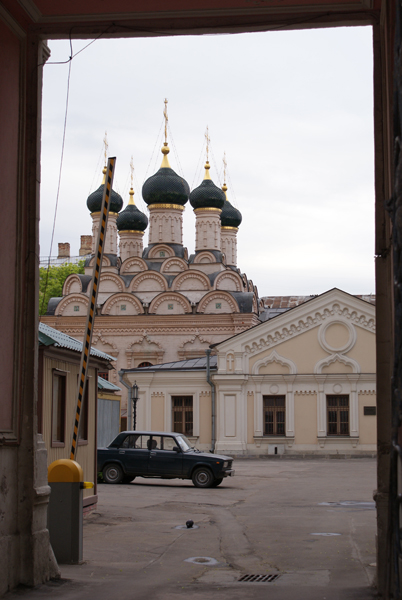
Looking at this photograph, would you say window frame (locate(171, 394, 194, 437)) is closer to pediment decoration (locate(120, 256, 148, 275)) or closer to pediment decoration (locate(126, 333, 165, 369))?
pediment decoration (locate(126, 333, 165, 369))

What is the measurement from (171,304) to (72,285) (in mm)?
7720

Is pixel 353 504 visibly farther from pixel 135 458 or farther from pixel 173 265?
pixel 173 265

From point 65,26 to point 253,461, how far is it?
26.3 meters

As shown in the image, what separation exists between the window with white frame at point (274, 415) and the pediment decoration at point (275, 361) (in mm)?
1210

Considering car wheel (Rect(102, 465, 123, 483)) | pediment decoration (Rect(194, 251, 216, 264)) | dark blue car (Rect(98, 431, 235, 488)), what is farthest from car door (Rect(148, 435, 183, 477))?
pediment decoration (Rect(194, 251, 216, 264))

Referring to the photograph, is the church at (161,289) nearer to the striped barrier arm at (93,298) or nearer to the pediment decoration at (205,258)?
the pediment decoration at (205,258)

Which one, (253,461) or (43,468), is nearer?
(43,468)

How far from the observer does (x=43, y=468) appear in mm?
7355

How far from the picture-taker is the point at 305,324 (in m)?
33.8

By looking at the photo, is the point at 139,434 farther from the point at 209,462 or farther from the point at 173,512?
the point at 173,512

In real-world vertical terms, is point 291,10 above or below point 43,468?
above

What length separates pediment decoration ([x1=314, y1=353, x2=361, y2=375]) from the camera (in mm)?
33375

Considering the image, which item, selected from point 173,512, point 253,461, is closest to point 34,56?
point 173,512

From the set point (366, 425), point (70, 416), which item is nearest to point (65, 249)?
point (366, 425)
